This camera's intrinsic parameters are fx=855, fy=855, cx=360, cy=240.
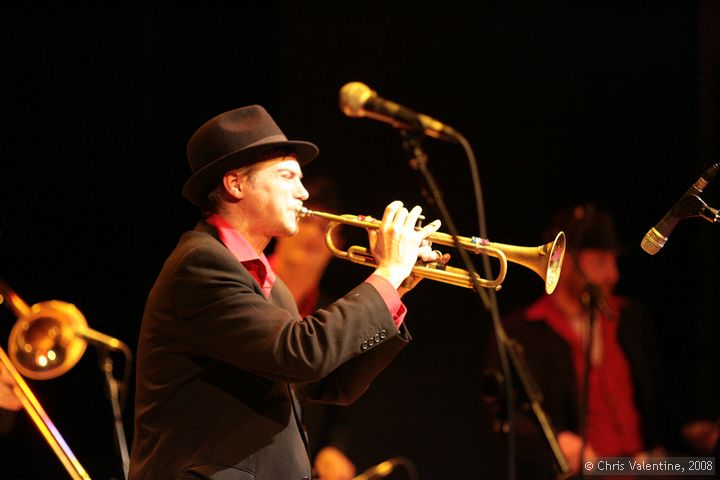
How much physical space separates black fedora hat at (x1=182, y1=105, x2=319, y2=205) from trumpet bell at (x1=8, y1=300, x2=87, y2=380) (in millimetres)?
1320

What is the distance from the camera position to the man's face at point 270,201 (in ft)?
9.50

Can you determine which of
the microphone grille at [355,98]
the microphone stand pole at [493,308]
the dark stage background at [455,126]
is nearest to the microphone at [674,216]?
the microphone stand pole at [493,308]

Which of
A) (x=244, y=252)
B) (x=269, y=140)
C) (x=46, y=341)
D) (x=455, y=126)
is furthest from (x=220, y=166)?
(x=455, y=126)

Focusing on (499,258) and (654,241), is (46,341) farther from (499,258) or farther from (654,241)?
(654,241)

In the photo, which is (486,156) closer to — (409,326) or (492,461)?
(409,326)

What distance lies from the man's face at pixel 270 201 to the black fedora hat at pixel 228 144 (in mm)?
64

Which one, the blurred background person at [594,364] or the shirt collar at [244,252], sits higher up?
the shirt collar at [244,252]

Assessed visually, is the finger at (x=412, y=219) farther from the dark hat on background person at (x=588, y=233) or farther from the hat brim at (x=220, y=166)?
the dark hat on background person at (x=588, y=233)

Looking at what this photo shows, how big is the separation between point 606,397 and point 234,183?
2484 mm

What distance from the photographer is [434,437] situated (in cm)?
547

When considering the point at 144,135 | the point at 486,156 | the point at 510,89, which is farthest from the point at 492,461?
the point at 144,135

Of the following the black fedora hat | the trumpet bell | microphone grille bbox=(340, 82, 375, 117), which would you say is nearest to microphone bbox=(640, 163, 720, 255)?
microphone grille bbox=(340, 82, 375, 117)

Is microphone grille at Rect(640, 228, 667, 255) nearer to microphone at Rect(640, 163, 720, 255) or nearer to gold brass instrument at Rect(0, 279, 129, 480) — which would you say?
microphone at Rect(640, 163, 720, 255)

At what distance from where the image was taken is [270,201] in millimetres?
2893
